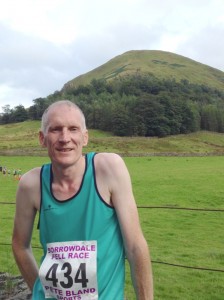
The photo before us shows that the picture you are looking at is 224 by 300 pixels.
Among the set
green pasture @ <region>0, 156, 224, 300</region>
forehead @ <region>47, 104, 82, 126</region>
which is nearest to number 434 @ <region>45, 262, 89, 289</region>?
forehead @ <region>47, 104, 82, 126</region>

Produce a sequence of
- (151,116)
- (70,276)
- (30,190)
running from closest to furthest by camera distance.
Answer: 1. (70,276)
2. (30,190)
3. (151,116)

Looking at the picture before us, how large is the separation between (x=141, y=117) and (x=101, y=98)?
43128 mm

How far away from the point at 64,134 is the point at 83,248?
2.36 feet

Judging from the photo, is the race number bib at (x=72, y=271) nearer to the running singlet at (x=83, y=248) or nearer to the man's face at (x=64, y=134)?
the running singlet at (x=83, y=248)

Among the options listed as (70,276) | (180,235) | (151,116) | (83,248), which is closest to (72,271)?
(70,276)

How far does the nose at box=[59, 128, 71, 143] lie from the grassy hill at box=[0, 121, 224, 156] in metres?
55.0

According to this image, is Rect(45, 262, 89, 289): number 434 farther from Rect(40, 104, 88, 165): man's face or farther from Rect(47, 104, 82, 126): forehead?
Rect(47, 104, 82, 126): forehead

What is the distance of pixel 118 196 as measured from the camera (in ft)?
8.55

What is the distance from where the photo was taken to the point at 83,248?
2602 mm

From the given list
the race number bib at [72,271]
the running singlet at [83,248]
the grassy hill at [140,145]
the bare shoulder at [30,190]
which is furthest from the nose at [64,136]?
the grassy hill at [140,145]

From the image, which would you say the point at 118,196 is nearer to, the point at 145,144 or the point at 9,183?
the point at 9,183

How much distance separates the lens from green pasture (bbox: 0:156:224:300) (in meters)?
8.28

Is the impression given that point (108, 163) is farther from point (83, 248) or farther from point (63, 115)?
point (83, 248)

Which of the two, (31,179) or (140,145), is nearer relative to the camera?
(31,179)
